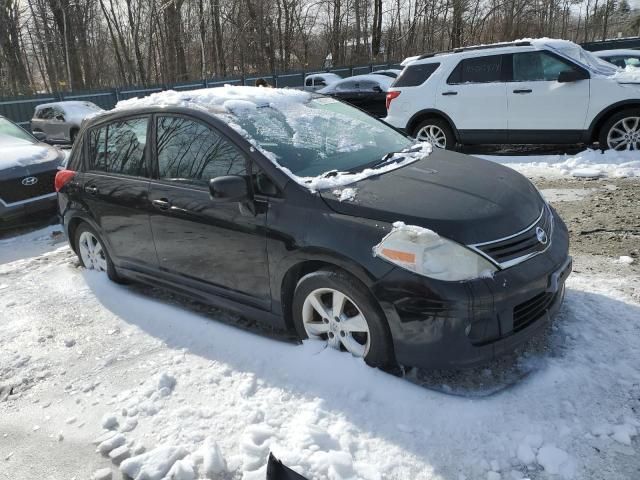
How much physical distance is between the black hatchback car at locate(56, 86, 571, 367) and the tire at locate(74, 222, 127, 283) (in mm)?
161

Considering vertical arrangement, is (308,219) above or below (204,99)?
below

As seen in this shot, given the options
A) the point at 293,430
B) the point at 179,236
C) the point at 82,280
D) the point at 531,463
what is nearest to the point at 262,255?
the point at 179,236

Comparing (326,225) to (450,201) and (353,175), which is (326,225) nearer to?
(353,175)

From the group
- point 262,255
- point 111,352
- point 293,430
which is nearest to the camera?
point 293,430

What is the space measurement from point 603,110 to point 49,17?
114 feet

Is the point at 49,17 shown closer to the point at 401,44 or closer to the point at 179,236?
the point at 401,44

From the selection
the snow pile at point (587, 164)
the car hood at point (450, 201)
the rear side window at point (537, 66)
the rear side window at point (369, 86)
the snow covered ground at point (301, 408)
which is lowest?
the snow covered ground at point (301, 408)

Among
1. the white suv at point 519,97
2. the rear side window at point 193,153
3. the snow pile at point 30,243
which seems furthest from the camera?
the white suv at point 519,97

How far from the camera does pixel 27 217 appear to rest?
302 inches

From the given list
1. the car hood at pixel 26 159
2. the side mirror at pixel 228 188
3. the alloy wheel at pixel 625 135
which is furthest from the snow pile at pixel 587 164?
the car hood at pixel 26 159

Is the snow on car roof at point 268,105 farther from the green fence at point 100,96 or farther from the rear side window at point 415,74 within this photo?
the green fence at point 100,96

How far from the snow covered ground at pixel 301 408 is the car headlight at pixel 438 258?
695 millimetres

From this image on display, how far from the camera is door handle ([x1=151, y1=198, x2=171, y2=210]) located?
387cm

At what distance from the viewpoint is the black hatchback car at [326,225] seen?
108 inches
